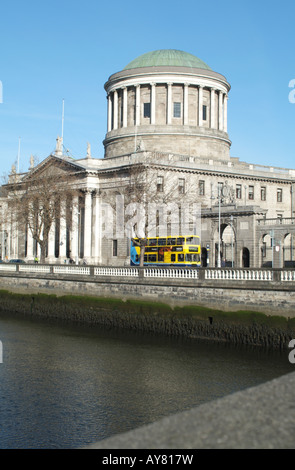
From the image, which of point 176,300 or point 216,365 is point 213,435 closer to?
point 216,365

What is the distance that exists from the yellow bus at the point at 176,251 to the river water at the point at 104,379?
17.7 metres

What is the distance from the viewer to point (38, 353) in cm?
2442

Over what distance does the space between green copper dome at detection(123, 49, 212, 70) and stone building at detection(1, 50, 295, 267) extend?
139 mm

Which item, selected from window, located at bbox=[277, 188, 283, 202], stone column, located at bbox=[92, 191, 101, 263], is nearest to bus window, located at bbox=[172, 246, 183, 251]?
stone column, located at bbox=[92, 191, 101, 263]

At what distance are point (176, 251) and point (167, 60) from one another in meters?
40.3

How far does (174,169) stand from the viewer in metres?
62.8

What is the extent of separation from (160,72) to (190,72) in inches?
155

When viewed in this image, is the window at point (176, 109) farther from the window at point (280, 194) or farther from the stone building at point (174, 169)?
the window at point (280, 194)

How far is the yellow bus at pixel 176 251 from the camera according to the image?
4684 cm

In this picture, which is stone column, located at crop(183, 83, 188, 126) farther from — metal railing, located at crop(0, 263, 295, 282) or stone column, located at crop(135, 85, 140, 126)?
metal railing, located at crop(0, 263, 295, 282)

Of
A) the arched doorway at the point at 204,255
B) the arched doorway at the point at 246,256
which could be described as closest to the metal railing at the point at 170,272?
the arched doorway at the point at 204,255

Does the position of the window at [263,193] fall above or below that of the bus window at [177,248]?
above

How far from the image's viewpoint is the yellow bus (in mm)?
46844

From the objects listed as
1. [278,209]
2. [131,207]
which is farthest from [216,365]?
[278,209]
